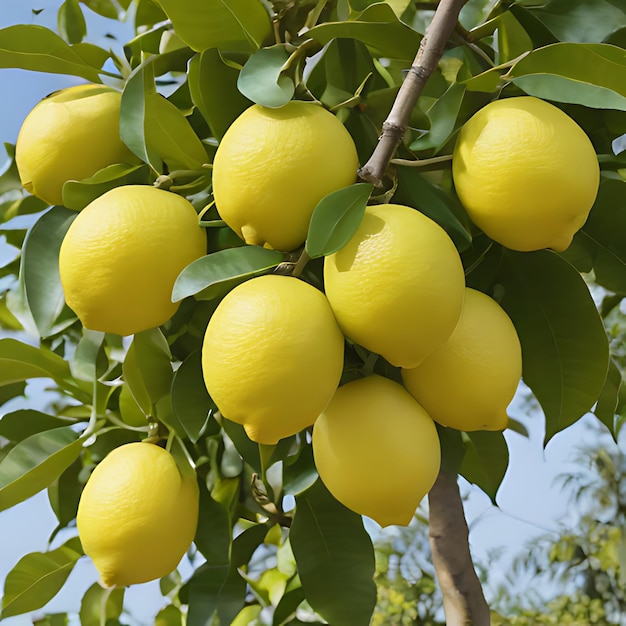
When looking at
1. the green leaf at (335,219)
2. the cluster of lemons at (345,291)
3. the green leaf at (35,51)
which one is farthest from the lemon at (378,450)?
the green leaf at (35,51)

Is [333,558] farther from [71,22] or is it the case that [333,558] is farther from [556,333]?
[71,22]

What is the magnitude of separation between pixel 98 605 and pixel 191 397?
1.26 ft

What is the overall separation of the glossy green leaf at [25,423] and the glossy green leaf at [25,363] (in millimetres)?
41

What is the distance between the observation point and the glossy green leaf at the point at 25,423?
2.14ft

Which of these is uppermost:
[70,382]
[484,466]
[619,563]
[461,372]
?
[461,372]

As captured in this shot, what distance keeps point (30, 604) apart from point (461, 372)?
0.43 metres

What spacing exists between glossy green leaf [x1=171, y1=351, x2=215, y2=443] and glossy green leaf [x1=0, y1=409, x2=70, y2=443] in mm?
247

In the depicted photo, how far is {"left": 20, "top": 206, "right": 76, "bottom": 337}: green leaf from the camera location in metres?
0.53

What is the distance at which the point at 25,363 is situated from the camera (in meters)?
0.61

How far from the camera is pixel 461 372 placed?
41 cm

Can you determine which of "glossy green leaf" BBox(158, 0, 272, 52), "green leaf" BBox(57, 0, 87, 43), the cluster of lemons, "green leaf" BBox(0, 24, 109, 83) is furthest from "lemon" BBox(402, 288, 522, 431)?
"green leaf" BBox(57, 0, 87, 43)

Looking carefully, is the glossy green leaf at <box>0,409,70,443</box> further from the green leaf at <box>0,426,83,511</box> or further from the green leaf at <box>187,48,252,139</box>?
the green leaf at <box>187,48,252,139</box>

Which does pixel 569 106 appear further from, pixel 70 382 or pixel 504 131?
pixel 70 382

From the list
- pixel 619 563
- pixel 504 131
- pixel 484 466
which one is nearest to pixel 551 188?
pixel 504 131
